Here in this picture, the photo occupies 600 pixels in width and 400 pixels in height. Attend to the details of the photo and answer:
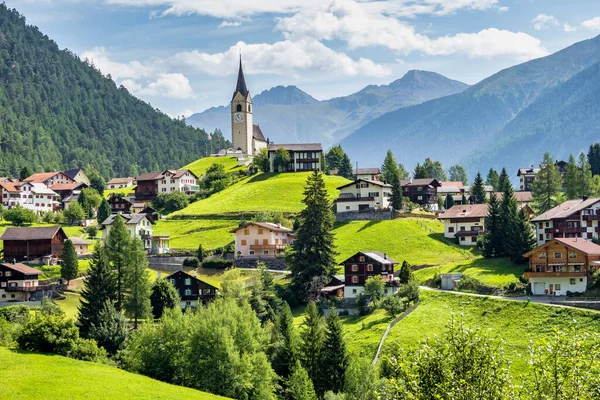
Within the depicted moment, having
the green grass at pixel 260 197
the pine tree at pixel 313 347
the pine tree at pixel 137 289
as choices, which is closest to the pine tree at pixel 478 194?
the green grass at pixel 260 197

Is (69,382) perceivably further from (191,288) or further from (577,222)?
(577,222)

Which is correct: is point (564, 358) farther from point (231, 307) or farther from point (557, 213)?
point (557, 213)

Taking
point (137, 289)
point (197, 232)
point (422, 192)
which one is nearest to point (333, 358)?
point (137, 289)

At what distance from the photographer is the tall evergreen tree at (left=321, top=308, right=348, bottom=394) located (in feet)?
228

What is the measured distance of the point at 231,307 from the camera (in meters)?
70.6

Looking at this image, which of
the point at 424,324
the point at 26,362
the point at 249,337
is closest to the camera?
the point at 26,362

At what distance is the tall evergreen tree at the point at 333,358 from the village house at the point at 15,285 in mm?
39016

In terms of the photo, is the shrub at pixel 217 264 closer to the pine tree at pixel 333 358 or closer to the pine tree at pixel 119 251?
the pine tree at pixel 119 251

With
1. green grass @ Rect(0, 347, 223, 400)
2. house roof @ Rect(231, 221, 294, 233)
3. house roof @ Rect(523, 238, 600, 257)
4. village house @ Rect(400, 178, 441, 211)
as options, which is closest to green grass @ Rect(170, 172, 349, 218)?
village house @ Rect(400, 178, 441, 211)

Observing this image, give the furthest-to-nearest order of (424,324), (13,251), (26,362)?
(13,251)
(424,324)
(26,362)

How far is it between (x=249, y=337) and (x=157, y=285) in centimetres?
2310

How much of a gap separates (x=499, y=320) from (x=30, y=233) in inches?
2455

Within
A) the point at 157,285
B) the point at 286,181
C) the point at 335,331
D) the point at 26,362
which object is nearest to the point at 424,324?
the point at 335,331

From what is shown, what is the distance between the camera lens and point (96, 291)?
79.1m
